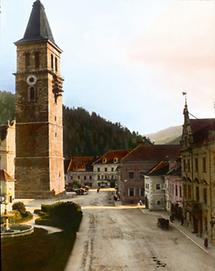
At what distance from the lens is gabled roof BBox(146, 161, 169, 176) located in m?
41.4

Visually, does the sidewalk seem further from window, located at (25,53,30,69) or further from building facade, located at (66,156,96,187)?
window, located at (25,53,30,69)

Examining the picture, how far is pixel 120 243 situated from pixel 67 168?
99.3 feet

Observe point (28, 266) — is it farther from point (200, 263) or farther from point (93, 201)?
point (93, 201)

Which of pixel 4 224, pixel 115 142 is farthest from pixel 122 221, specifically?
pixel 115 142

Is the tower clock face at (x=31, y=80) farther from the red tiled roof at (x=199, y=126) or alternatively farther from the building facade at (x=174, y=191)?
the red tiled roof at (x=199, y=126)

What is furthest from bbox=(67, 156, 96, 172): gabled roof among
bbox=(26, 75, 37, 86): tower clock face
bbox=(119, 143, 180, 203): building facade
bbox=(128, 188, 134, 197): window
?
bbox=(26, 75, 37, 86): tower clock face

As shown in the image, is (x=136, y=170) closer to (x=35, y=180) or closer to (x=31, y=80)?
(x=35, y=180)

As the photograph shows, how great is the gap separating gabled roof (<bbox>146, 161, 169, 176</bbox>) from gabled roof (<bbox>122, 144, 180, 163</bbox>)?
8.22 ft

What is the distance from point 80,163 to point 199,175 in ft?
84.3

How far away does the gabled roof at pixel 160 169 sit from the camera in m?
41.4

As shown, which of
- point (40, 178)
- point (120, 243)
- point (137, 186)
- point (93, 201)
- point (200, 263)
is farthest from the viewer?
point (137, 186)

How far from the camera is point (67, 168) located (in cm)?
5309

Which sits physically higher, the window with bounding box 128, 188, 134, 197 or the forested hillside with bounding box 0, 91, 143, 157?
the forested hillside with bounding box 0, 91, 143, 157

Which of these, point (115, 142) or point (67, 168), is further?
point (115, 142)
